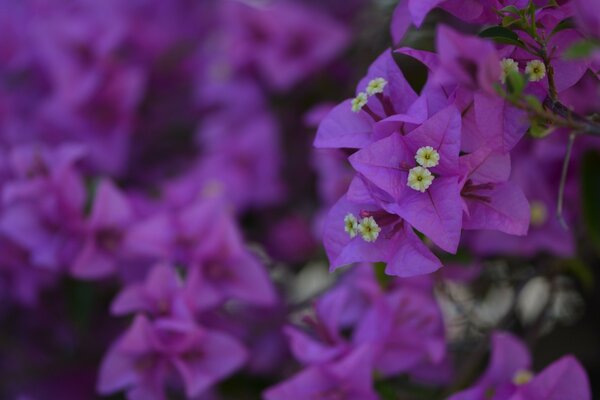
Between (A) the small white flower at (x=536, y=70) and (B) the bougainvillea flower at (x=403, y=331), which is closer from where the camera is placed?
(A) the small white flower at (x=536, y=70)

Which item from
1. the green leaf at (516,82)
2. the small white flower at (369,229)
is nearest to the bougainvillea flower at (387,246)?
the small white flower at (369,229)

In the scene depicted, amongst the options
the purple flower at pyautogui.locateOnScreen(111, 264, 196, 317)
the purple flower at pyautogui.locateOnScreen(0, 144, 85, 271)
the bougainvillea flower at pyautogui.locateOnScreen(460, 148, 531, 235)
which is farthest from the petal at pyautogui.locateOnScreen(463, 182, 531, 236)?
the purple flower at pyautogui.locateOnScreen(0, 144, 85, 271)

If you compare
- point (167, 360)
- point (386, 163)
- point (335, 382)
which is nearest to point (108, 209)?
point (167, 360)

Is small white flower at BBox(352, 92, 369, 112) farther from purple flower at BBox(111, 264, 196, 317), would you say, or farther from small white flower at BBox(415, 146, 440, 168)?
purple flower at BBox(111, 264, 196, 317)

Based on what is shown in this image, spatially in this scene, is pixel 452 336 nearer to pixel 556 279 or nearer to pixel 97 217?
pixel 556 279

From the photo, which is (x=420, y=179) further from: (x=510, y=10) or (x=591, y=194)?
(x=591, y=194)

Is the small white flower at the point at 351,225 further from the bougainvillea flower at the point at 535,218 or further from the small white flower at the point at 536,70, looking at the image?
the bougainvillea flower at the point at 535,218
